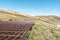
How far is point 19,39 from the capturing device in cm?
668

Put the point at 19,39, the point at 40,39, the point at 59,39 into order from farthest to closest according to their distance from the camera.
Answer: the point at 59,39, the point at 40,39, the point at 19,39

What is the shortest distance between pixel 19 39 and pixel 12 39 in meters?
0.24

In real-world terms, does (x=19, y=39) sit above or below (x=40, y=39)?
above

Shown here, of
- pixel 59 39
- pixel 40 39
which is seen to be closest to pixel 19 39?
pixel 40 39

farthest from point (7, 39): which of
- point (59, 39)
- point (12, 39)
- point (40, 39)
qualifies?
point (59, 39)

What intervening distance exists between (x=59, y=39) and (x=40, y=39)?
16.8 feet

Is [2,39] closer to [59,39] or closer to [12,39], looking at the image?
[12,39]

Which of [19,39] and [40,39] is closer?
[19,39]

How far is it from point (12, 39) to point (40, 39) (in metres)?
5.47

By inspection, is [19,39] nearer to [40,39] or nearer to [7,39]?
[7,39]

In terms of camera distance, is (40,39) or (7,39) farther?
(40,39)

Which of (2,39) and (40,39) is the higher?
(2,39)

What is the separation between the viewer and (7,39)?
22.0 feet

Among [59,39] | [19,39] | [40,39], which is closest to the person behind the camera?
[19,39]
